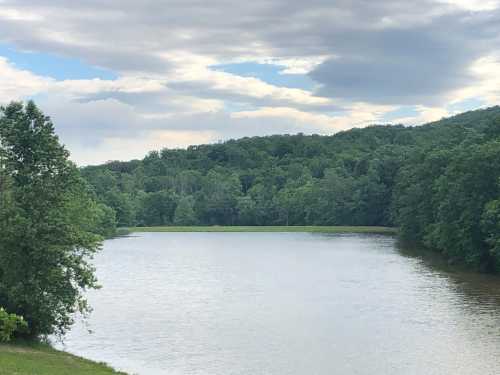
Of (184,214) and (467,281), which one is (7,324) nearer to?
(467,281)

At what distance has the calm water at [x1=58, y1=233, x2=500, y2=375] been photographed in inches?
1203

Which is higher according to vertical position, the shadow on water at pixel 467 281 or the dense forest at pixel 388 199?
the dense forest at pixel 388 199

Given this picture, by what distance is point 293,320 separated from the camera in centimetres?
4003

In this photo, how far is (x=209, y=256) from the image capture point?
83438 mm

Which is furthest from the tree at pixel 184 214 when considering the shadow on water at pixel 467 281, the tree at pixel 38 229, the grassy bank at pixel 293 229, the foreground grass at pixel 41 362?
the foreground grass at pixel 41 362

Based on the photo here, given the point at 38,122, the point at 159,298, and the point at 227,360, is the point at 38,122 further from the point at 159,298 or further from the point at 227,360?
the point at 159,298

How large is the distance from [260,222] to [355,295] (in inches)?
4834

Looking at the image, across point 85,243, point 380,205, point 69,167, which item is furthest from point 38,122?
point 380,205

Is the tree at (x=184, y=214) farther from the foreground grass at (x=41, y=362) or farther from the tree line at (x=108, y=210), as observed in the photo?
the foreground grass at (x=41, y=362)

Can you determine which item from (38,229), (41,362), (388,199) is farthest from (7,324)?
(388,199)

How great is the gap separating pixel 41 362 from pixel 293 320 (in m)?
17.7

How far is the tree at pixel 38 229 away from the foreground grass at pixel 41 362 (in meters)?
2.12

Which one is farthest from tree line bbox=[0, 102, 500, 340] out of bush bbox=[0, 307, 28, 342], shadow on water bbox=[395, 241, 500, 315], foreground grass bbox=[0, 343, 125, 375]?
shadow on water bbox=[395, 241, 500, 315]

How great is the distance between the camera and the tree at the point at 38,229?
3108 cm
